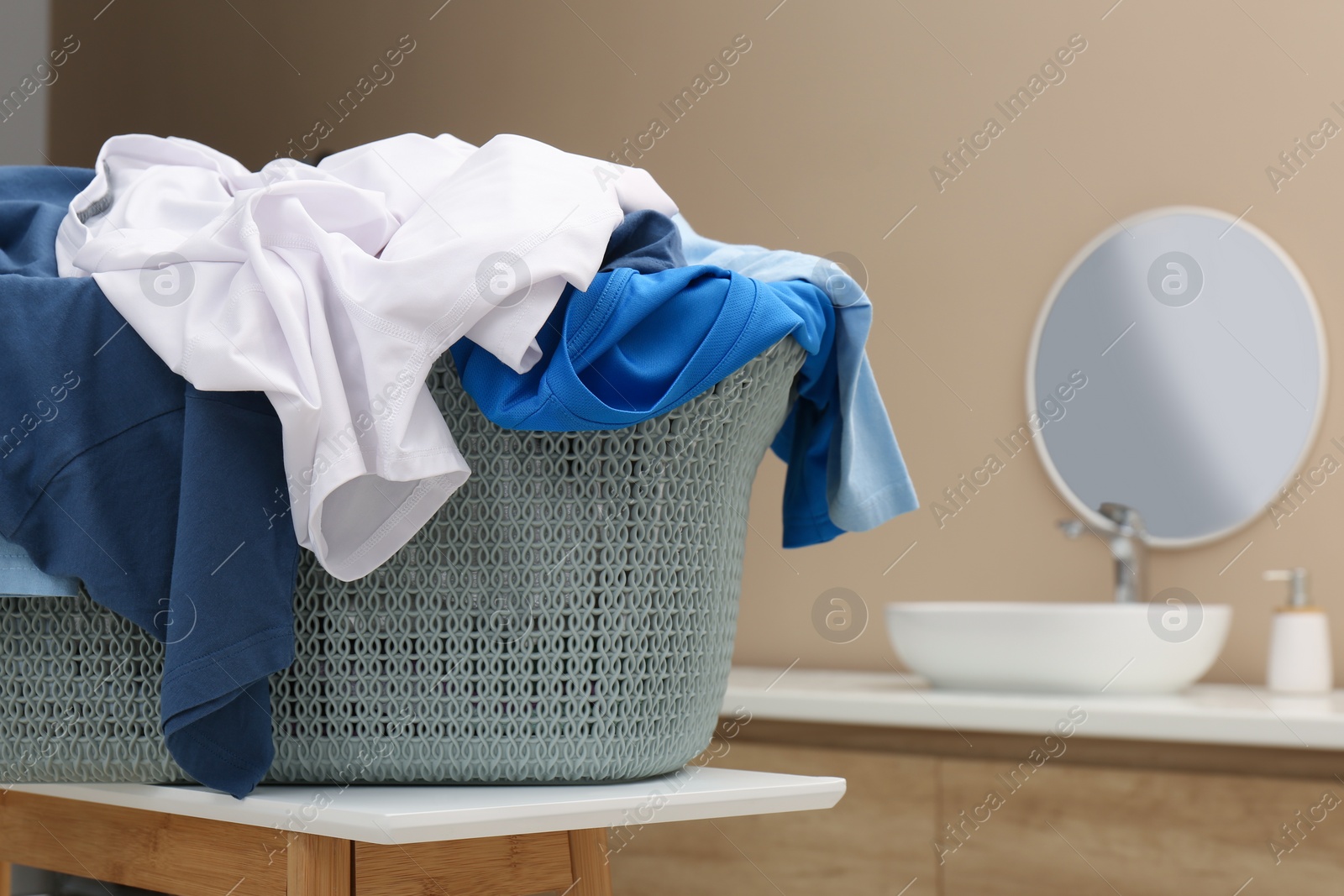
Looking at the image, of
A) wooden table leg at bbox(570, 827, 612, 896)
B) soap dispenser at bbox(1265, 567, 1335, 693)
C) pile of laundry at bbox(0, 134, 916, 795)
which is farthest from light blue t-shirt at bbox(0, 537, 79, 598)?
soap dispenser at bbox(1265, 567, 1335, 693)

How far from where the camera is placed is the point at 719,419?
569 millimetres

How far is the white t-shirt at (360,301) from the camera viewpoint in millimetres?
500

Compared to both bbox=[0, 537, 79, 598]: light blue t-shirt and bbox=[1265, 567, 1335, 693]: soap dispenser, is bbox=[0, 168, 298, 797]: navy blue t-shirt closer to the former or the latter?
bbox=[0, 537, 79, 598]: light blue t-shirt

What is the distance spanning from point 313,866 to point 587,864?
197 millimetres

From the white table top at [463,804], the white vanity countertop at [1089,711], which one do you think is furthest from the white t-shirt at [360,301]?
the white vanity countertop at [1089,711]

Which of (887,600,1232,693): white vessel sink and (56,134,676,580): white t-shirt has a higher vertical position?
(56,134,676,580): white t-shirt

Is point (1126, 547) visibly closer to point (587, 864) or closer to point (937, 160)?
point (937, 160)

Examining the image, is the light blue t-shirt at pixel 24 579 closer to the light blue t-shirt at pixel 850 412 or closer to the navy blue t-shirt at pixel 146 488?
the navy blue t-shirt at pixel 146 488

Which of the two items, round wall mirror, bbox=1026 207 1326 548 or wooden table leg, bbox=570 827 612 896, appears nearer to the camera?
wooden table leg, bbox=570 827 612 896

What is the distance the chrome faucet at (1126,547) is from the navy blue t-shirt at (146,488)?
1430 millimetres

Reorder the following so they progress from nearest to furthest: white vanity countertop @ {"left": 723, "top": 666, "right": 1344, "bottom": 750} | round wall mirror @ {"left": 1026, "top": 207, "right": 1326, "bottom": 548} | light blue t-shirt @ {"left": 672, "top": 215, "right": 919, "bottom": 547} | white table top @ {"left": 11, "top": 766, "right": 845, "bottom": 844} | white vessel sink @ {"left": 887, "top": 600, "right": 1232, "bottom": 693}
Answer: white table top @ {"left": 11, "top": 766, "right": 845, "bottom": 844}
light blue t-shirt @ {"left": 672, "top": 215, "right": 919, "bottom": 547}
white vanity countertop @ {"left": 723, "top": 666, "right": 1344, "bottom": 750}
white vessel sink @ {"left": 887, "top": 600, "right": 1232, "bottom": 693}
round wall mirror @ {"left": 1026, "top": 207, "right": 1326, "bottom": 548}

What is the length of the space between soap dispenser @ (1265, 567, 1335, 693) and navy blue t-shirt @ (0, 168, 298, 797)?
1.36 meters

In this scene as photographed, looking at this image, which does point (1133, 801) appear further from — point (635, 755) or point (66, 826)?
point (66, 826)

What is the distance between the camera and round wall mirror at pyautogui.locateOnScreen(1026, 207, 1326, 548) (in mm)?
1614
